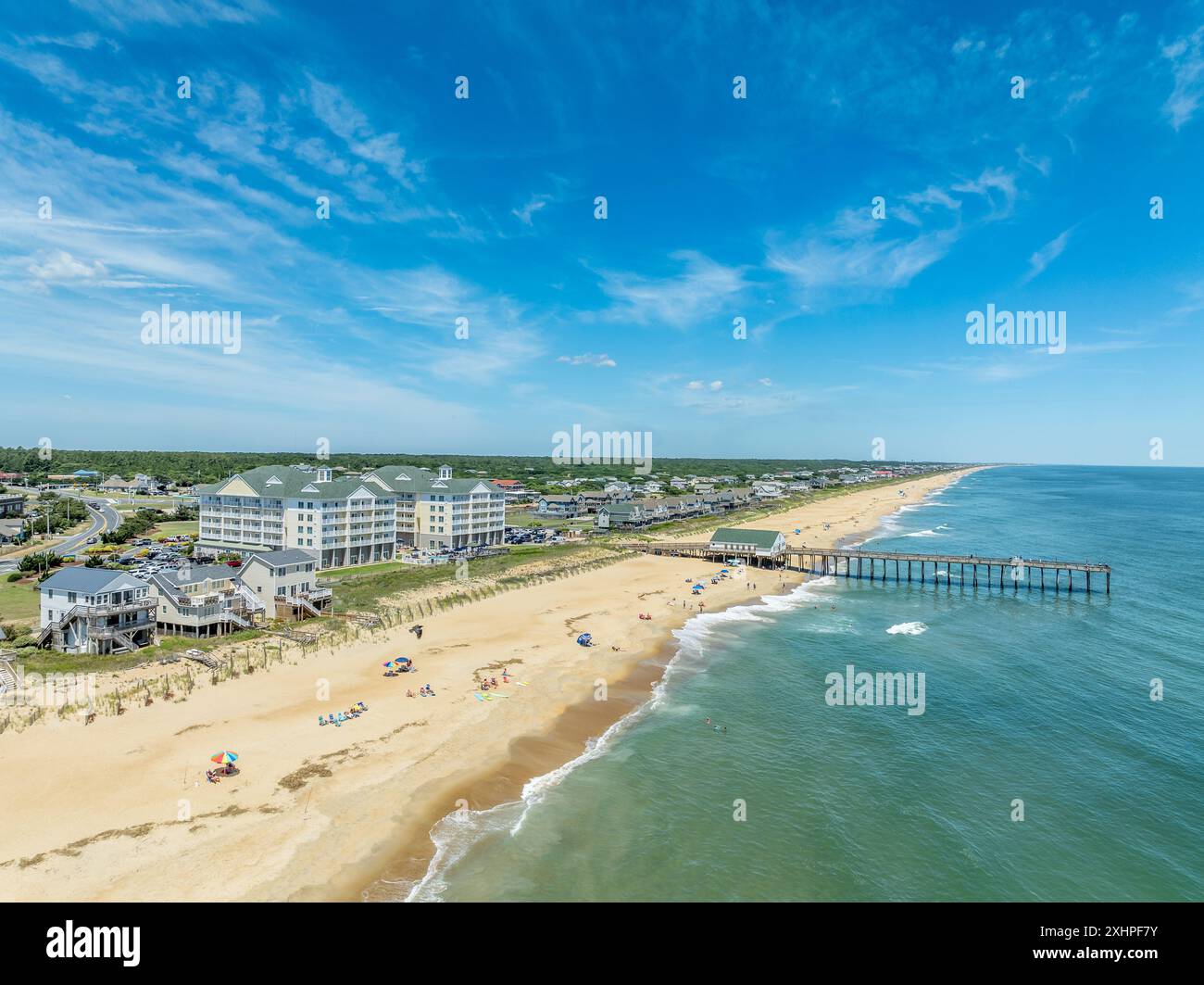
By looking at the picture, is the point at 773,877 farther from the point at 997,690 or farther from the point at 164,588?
the point at 164,588

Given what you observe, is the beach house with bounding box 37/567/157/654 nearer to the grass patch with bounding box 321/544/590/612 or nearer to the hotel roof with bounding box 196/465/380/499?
the grass patch with bounding box 321/544/590/612

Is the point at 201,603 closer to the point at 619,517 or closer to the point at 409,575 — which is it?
the point at 409,575

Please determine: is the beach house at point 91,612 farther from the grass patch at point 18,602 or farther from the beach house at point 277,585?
the beach house at point 277,585

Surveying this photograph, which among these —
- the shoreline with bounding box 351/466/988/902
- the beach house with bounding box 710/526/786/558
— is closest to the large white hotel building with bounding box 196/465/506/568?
the beach house with bounding box 710/526/786/558

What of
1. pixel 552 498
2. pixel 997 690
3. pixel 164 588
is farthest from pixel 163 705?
pixel 552 498

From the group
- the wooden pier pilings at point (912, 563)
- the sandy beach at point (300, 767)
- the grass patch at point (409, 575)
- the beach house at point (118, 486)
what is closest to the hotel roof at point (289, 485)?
the grass patch at point (409, 575)

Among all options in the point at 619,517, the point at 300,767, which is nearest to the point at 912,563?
the point at 619,517
